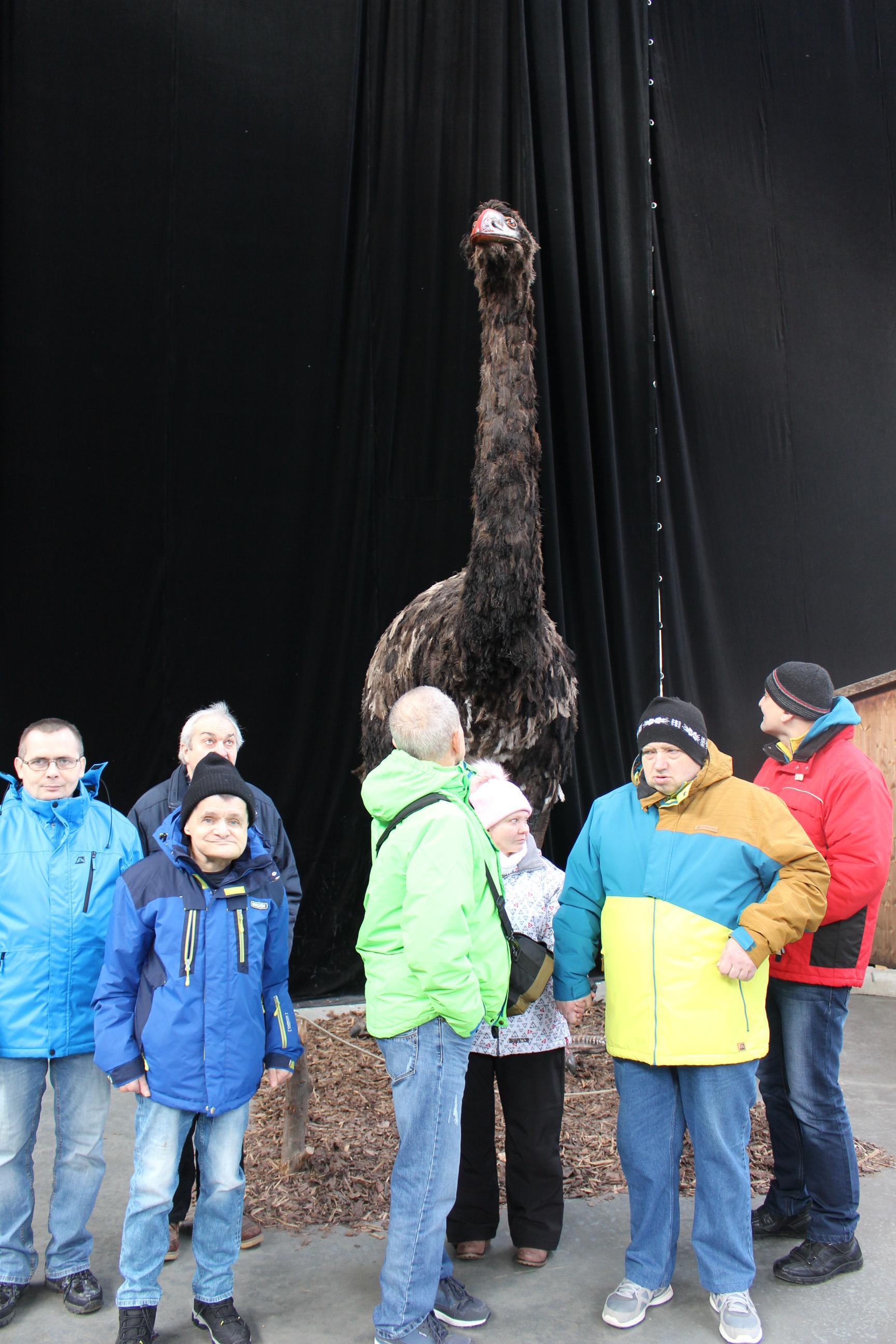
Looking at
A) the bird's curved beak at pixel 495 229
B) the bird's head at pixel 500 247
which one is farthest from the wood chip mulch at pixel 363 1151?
the bird's curved beak at pixel 495 229

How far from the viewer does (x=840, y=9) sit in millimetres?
8117

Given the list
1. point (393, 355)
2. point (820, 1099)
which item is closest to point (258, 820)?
point (820, 1099)

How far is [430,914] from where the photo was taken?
2.31m

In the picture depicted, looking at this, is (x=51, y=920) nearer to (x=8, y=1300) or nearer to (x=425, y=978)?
(x=8, y=1300)

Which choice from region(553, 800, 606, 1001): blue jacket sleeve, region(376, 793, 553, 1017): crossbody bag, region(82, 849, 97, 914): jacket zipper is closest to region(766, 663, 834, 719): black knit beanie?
region(553, 800, 606, 1001): blue jacket sleeve

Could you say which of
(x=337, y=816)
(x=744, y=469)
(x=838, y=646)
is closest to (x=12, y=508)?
(x=337, y=816)

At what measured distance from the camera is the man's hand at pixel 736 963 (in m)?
2.50

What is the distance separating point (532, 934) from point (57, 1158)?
1361 mm

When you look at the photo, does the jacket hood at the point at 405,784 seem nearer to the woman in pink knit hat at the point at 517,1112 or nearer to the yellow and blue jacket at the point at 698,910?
the woman in pink knit hat at the point at 517,1112

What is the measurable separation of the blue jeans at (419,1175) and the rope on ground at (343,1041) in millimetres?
2400

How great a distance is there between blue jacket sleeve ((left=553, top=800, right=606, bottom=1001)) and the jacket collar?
65 cm

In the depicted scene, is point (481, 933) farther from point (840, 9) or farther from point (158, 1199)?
point (840, 9)

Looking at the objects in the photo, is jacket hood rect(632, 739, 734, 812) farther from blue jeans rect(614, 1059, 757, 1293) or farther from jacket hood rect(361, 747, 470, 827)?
blue jeans rect(614, 1059, 757, 1293)

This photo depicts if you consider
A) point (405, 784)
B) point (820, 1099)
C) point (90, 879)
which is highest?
point (405, 784)
